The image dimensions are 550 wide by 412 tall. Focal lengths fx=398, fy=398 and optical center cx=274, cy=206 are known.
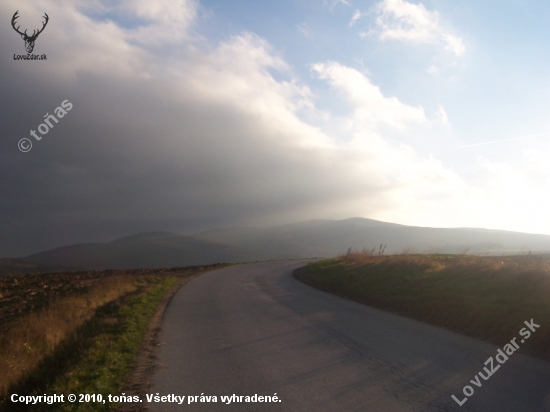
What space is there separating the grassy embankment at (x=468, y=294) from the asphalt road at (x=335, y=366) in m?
0.94

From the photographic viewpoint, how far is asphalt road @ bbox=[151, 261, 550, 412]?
5902mm

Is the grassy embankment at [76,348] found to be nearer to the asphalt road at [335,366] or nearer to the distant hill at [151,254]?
the asphalt road at [335,366]

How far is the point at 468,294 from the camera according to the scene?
1328cm

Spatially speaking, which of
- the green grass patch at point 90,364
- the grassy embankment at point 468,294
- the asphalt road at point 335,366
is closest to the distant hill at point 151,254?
the grassy embankment at point 468,294

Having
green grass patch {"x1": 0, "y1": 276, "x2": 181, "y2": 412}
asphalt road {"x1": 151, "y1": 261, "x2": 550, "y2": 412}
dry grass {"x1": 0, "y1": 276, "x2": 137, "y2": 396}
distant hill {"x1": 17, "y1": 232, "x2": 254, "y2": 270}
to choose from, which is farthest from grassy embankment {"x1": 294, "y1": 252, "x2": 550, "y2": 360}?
distant hill {"x1": 17, "y1": 232, "x2": 254, "y2": 270}

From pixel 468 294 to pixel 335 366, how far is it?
7828 mm

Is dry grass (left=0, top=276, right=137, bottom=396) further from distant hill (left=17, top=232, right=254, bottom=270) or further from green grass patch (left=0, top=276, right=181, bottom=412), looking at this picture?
distant hill (left=17, top=232, right=254, bottom=270)

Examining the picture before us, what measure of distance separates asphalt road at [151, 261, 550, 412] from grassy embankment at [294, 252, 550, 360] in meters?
0.94

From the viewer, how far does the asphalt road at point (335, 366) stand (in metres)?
5.90

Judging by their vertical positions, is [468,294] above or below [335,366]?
above

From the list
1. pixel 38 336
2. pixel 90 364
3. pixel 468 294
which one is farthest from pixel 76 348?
pixel 468 294

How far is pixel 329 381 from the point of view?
6.71 meters

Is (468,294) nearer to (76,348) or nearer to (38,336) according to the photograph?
(76,348)

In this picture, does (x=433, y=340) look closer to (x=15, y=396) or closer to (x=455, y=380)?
(x=455, y=380)
